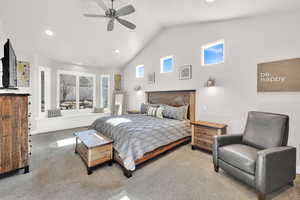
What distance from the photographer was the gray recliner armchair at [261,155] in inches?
65.7

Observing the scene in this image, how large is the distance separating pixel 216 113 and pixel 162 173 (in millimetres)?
2084

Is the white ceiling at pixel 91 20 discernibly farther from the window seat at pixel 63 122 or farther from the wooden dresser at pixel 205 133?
the wooden dresser at pixel 205 133

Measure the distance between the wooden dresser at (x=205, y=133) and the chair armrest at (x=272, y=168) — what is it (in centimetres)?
115

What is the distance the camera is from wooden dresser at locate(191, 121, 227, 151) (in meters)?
2.98

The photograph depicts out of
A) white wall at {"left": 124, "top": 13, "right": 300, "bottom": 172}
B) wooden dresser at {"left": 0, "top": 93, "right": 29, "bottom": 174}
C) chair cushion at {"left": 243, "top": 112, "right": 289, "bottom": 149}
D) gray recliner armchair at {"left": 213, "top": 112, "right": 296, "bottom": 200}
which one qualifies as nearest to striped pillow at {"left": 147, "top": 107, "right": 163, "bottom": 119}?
white wall at {"left": 124, "top": 13, "right": 300, "bottom": 172}

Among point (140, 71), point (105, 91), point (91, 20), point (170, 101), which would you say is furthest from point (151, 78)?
point (105, 91)

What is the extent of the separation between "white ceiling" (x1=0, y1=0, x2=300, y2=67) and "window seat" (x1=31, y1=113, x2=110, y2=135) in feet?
7.66

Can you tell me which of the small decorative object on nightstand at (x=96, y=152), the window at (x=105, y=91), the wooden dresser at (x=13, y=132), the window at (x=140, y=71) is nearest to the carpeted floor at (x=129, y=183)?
the small decorative object on nightstand at (x=96, y=152)

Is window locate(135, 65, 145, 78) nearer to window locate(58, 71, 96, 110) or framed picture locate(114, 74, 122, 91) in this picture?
framed picture locate(114, 74, 122, 91)

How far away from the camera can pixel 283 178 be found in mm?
1795

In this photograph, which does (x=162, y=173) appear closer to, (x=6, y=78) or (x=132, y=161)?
(x=132, y=161)

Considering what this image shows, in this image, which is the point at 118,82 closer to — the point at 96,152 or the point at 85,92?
the point at 85,92

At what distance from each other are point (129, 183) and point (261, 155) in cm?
184

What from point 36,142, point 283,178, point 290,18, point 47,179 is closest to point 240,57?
point 290,18
